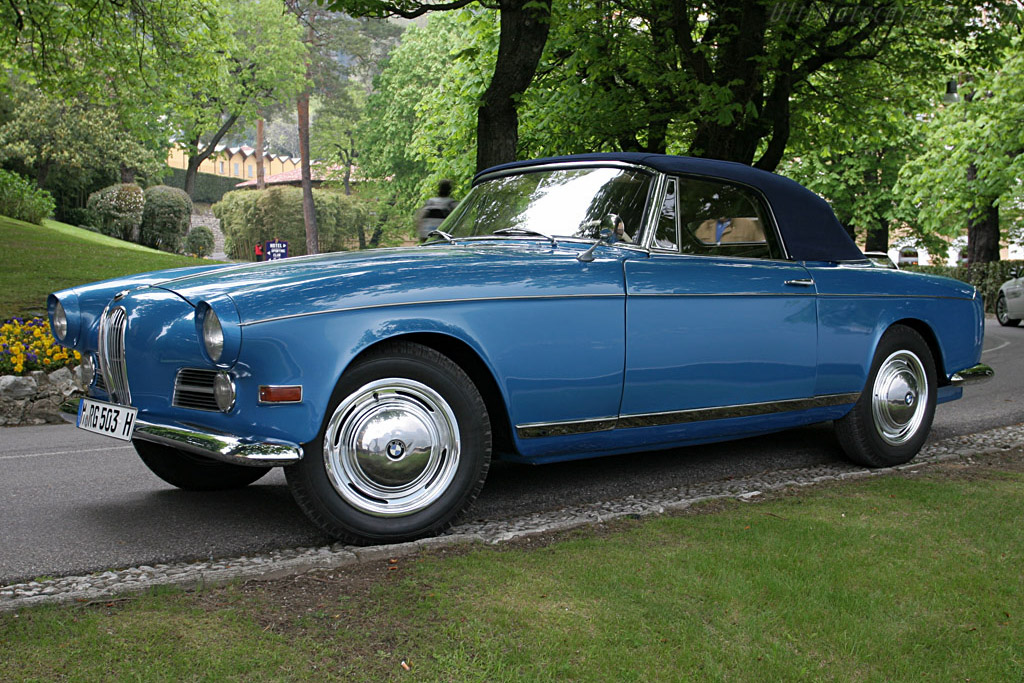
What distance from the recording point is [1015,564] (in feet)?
11.9

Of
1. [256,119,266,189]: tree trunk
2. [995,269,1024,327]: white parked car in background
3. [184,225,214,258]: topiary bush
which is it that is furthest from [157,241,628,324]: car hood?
[256,119,266,189]: tree trunk

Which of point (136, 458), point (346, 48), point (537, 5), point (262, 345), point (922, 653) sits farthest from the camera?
point (346, 48)

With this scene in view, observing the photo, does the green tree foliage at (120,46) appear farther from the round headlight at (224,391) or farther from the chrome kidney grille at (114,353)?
the round headlight at (224,391)

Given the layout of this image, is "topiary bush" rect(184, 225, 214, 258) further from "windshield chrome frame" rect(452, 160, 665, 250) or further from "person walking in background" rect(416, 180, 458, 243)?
"windshield chrome frame" rect(452, 160, 665, 250)

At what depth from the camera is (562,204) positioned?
4992 millimetres

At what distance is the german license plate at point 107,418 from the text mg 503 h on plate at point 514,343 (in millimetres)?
12

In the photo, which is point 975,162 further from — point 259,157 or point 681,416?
point 259,157

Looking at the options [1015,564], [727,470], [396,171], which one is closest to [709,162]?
[727,470]

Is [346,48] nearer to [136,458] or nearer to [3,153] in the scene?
[3,153]

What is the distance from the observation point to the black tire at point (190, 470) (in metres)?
4.69

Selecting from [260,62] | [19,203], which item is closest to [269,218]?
[260,62]

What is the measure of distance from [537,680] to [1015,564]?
2.15 m

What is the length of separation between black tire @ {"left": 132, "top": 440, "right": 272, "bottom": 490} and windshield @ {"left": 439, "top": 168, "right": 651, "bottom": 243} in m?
1.76

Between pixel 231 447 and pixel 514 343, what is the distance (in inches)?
49.7
